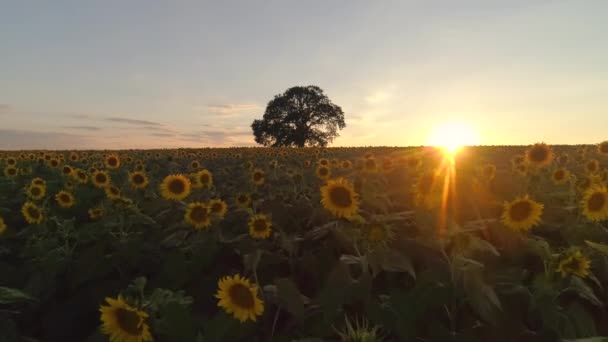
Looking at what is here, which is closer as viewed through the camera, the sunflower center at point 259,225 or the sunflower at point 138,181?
the sunflower center at point 259,225

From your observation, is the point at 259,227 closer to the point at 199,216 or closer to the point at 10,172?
the point at 199,216

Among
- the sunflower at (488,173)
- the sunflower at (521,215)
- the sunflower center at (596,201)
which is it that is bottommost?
the sunflower at (521,215)

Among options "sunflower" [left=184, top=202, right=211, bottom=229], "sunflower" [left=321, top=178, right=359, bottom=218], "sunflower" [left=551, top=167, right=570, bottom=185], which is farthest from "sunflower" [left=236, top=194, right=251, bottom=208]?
"sunflower" [left=551, top=167, right=570, bottom=185]

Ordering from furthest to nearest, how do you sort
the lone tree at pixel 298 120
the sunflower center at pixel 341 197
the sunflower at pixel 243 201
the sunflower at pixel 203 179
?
1. the lone tree at pixel 298 120
2. the sunflower at pixel 203 179
3. the sunflower at pixel 243 201
4. the sunflower center at pixel 341 197

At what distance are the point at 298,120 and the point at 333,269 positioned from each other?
64.9 meters

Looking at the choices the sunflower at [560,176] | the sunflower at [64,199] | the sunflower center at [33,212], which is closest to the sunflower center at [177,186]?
the sunflower at [64,199]

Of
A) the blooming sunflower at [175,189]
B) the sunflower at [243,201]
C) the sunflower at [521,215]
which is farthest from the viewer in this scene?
the blooming sunflower at [175,189]

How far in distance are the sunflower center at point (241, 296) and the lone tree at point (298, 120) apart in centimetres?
6373

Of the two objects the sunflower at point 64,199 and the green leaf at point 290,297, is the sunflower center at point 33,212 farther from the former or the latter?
the green leaf at point 290,297

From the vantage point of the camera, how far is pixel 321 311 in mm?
2547

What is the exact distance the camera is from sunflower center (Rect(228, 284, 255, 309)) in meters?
2.38

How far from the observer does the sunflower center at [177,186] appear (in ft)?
20.3

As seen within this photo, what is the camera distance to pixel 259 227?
4.05 m

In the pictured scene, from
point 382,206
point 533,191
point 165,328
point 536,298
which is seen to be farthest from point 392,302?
point 533,191
